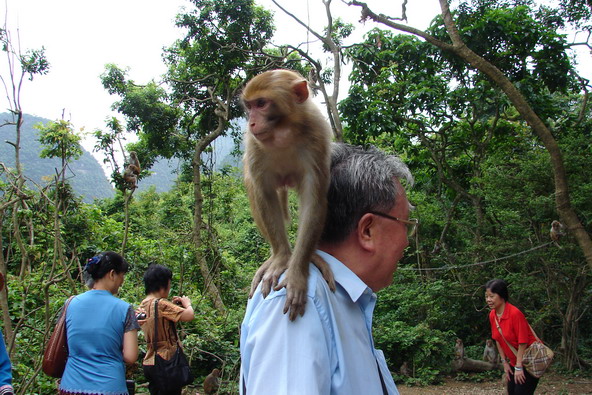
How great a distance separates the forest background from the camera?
718 cm

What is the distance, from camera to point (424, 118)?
1057 cm

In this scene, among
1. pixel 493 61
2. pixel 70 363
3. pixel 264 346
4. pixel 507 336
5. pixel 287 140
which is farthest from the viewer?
pixel 493 61

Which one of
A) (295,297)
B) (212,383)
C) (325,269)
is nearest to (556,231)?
(212,383)

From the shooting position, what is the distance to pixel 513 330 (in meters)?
4.75

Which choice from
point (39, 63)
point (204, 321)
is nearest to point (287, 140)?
point (39, 63)

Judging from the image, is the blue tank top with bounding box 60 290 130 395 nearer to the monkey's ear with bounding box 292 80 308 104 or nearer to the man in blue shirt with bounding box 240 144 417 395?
the monkey's ear with bounding box 292 80 308 104

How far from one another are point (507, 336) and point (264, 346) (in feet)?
14.4

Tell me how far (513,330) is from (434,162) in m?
7.02

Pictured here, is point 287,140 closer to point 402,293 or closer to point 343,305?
point 343,305

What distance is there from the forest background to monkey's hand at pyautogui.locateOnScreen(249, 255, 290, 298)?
4291mm

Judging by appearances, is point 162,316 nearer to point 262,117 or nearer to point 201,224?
point 262,117

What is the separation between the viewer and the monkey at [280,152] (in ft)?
6.15

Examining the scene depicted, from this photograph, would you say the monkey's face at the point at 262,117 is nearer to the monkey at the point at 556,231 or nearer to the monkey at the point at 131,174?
the monkey at the point at 131,174

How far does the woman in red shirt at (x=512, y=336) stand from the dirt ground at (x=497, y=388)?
3.56 meters
